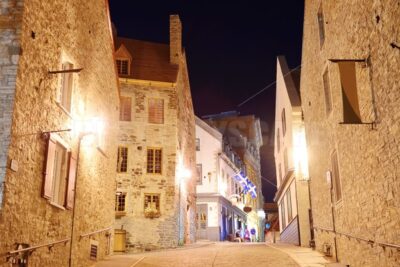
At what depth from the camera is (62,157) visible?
1207cm

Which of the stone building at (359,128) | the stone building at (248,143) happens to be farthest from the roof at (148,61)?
the stone building at (248,143)

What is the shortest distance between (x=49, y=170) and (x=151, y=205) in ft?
45.9

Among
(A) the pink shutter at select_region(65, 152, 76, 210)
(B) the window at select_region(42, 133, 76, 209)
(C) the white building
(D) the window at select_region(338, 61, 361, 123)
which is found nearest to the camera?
(D) the window at select_region(338, 61, 361, 123)

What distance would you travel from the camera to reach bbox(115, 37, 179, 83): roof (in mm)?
25906

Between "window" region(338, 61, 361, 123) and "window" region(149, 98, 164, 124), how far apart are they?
1611 cm

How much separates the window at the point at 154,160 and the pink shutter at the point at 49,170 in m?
14.0

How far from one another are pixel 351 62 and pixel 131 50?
20.2 m

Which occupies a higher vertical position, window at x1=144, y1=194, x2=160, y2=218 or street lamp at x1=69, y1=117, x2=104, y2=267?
street lamp at x1=69, y1=117, x2=104, y2=267

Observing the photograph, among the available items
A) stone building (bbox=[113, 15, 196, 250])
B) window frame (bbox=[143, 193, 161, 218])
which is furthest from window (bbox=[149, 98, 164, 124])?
window frame (bbox=[143, 193, 161, 218])

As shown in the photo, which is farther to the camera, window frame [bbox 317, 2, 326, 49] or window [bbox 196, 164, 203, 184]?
window [bbox 196, 164, 203, 184]

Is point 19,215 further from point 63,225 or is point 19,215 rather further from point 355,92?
point 355,92

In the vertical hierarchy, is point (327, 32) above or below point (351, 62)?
above

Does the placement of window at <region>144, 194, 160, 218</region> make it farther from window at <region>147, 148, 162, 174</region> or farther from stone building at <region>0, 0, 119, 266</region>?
stone building at <region>0, 0, 119, 266</region>

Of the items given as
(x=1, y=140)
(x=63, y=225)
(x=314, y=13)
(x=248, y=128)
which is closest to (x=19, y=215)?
Answer: (x=1, y=140)
